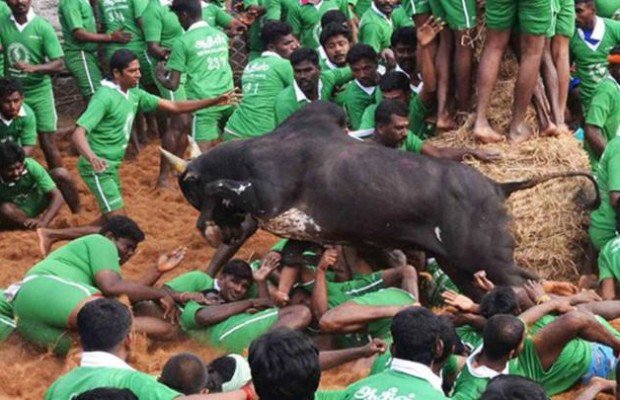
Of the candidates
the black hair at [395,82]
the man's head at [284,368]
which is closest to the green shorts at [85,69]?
the black hair at [395,82]

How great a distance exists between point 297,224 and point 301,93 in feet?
8.13

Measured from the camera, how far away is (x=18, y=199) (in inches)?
494

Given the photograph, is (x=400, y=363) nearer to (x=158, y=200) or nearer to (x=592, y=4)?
(x=592, y=4)

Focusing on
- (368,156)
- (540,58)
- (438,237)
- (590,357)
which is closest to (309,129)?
(368,156)

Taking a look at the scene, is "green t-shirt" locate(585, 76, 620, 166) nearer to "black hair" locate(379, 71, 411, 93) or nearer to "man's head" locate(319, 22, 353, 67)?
"black hair" locate(379, 71, 411, 93)

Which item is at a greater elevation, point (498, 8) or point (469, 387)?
point (498, 8)

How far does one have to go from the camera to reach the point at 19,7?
1384cm

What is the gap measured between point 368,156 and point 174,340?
1893 mm

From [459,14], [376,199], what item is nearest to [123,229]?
[376,199]

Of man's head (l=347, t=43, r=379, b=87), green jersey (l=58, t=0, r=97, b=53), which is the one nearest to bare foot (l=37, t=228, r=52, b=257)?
man's head (l=347, t=43, r=379, b=87)

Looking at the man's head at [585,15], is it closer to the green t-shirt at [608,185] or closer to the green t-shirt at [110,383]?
the green t-shirt at [608,185]

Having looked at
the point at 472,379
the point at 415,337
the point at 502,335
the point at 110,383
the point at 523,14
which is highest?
the point at 415,337

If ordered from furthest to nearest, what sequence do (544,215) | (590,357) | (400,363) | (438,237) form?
(544,215) → (438,237) → (590,357) → (400,363)

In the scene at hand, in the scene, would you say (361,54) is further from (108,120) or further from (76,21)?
(76,21)
